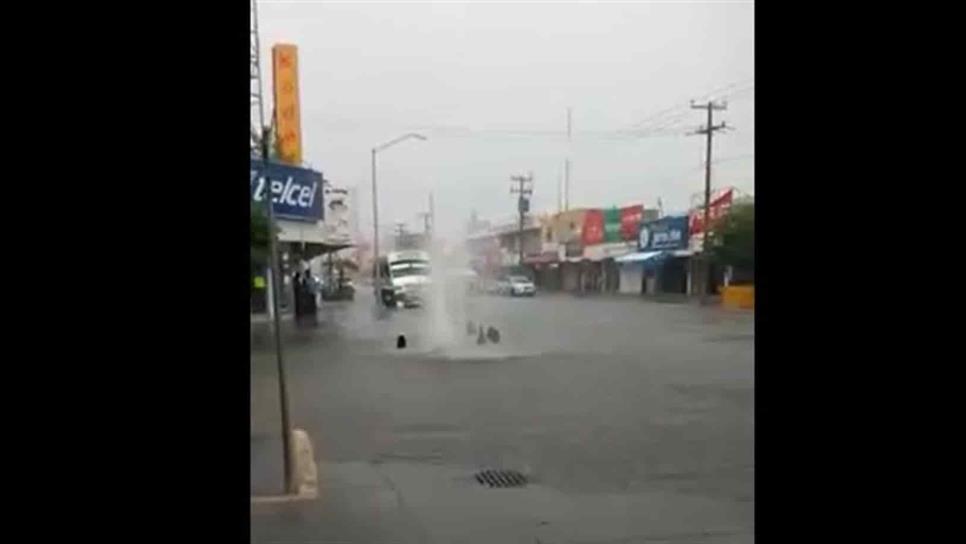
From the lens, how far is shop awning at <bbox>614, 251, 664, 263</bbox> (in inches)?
535

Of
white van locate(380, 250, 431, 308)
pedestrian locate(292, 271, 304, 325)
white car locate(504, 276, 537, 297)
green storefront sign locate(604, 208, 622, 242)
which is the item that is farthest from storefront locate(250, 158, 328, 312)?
green storefront sign locate(604, 208, 622, 242)

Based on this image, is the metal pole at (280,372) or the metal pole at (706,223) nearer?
the metal pole at (280,372)

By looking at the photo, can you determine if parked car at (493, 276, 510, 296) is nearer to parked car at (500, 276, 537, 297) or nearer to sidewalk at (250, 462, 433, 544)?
parked car at (500, 276, 537, 297)

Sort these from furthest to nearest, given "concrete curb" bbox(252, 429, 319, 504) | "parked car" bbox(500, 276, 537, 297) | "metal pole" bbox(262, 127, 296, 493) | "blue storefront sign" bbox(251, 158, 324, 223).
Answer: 1. "parked car" bbox(500, 276, 537, 297)
2. "blue storefront sign" bbox(251, 158, 324, 223)
3. "metal pole" bbox(262, 127, 296, 493)
4. "concrete curb" bbox(252, 429, 319, 504)

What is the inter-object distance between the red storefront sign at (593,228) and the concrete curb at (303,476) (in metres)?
5.83

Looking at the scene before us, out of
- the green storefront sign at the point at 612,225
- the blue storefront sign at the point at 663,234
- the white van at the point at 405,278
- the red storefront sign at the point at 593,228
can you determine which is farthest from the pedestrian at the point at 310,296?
the blue storefront sign at the point at 663,234

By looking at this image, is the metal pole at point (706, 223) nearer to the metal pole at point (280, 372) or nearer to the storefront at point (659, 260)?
the storefront at point (659, 260)

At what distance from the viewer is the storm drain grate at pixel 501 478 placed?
5.55 m

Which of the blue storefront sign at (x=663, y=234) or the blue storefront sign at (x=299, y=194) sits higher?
the blue storefront sign at (x=299, y=194)

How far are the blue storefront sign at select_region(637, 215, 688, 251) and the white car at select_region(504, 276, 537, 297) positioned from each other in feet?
4.31

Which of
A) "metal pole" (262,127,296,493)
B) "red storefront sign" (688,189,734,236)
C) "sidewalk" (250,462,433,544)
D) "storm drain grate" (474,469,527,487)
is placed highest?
"red storefront sign" (688,189,734,236)

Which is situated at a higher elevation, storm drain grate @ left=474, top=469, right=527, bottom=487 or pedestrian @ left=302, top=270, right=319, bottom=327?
pedestrian @ left=302, top=270, right=319, bottom=327
